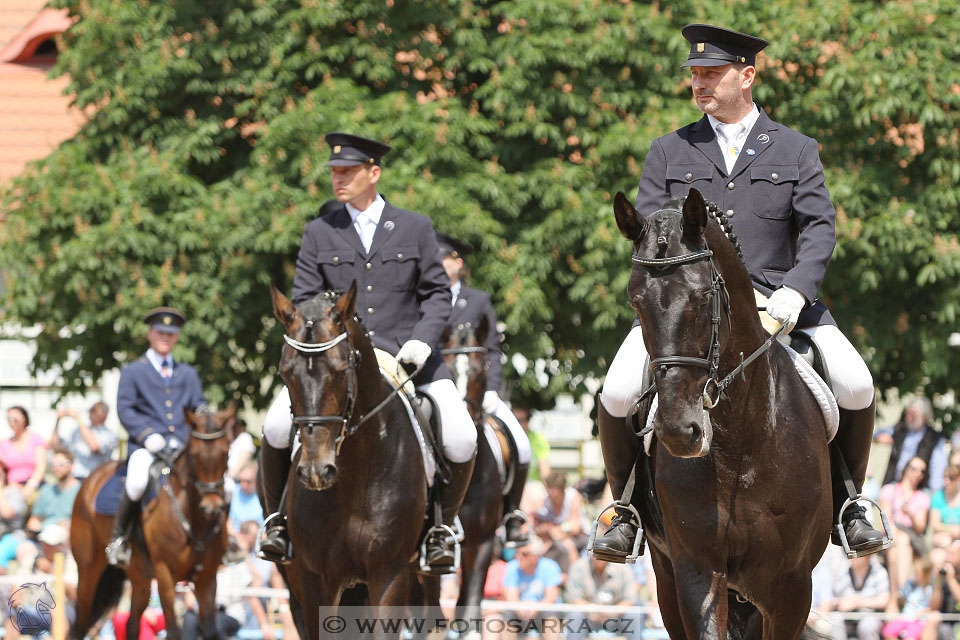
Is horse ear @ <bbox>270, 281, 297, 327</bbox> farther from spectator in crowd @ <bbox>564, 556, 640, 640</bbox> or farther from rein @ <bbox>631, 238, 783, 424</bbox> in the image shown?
spectator in crowd @ <bbox>564, 556, 640, 640</bbox>

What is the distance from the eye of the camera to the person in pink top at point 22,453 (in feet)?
54.6

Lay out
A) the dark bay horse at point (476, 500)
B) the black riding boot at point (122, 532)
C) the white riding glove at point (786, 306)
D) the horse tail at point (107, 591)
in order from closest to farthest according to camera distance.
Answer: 1. the white riding glove at point (786, 306)
2. the dark bay horse at point (476, 500)
3. the black riding boot at point (122, 532)
4. the horse tail at point (107, 591)

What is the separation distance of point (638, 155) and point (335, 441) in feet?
32.8

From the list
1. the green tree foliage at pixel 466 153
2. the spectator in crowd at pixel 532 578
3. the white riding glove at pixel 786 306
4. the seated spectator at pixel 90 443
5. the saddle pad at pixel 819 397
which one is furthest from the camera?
the seated spectator at pixel 90 443

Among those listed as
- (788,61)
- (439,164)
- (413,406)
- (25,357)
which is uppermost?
(413,406)

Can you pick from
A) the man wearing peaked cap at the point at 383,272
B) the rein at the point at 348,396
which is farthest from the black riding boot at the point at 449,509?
the rein at the point at 348,396

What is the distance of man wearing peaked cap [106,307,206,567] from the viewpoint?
12422 millimetres

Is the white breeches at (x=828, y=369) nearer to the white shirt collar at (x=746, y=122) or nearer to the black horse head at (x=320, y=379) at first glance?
the white shirt collar at (x=746, y=122)

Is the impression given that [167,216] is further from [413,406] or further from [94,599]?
[413,406]

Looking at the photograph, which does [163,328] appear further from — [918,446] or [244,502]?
[918,446]

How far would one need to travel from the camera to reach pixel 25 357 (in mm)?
24922

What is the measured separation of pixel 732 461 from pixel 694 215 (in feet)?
3.48

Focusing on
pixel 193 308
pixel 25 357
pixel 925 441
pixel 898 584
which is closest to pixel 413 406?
pixel 898 584

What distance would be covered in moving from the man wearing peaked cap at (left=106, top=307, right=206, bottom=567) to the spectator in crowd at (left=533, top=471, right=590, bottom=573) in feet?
11.4
